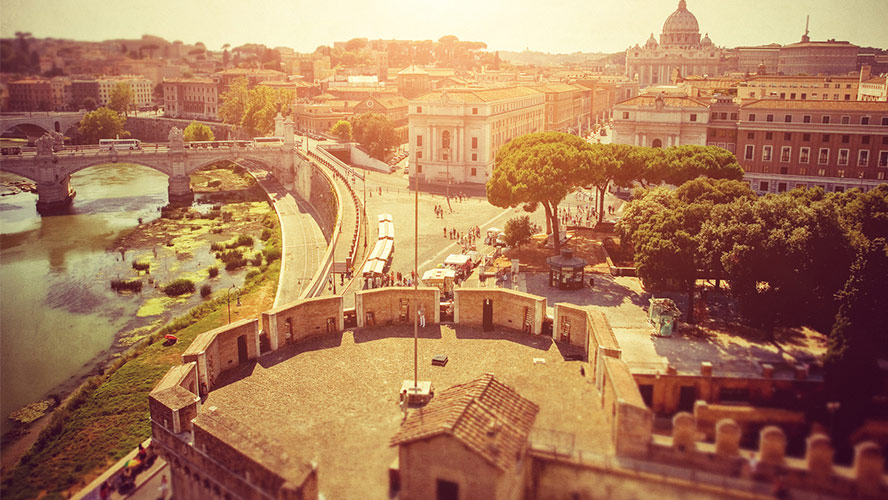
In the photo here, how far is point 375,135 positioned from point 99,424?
5477 cm

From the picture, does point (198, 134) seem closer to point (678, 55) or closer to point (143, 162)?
point (143, 162)

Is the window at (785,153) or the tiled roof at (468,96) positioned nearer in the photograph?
the window at (785,153)

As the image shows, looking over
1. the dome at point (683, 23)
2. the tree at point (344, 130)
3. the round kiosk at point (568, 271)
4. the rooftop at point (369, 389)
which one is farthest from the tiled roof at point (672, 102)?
the dome at point (683, 23)

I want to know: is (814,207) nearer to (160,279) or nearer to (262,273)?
(262,273)

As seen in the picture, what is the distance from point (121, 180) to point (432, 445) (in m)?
77.2

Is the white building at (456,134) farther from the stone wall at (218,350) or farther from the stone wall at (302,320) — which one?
the stone wall at (218,350)

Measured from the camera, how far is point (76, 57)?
40.0m

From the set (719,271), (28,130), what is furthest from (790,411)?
(28,130)

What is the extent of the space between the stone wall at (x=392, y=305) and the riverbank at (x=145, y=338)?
929 centimetres

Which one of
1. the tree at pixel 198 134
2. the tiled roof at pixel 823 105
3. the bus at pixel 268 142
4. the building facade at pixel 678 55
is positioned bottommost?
the bus at pixel 268 142

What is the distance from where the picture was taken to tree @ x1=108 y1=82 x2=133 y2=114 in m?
87.8

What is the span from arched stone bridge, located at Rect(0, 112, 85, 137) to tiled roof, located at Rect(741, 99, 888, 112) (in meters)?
55.5

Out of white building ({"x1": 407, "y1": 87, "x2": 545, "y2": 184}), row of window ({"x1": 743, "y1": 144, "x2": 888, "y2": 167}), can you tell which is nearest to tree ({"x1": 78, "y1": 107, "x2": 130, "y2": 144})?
white building ({"x1": 407, "y1": 87, "x2": 545, "y2": 184})

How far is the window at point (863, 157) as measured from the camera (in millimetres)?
53250
